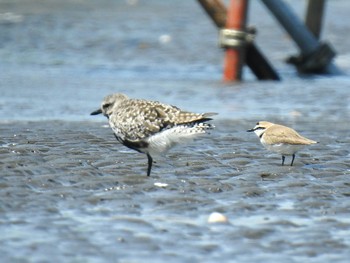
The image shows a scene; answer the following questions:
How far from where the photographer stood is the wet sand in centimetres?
644

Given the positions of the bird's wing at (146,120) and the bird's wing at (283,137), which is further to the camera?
the bird's wing at (283,137)

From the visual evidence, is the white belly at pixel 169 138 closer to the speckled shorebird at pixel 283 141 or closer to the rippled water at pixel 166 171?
the rippled water at pixel 166 171

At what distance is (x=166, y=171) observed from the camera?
364 inches

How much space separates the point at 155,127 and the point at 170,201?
1121 mm

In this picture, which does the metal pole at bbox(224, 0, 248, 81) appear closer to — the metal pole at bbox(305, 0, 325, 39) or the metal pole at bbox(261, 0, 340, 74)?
the metal pole at bbox(261, 0, 340, 74)

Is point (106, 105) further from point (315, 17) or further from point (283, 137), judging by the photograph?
→ point (315, 17)

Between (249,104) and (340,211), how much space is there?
6.80m

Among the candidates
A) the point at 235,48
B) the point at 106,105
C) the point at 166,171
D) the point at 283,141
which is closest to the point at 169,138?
the point at 166,171

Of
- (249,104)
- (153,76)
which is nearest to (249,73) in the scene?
(153,76)

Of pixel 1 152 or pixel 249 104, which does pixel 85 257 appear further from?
pixel 249 104

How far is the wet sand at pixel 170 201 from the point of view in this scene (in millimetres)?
6438

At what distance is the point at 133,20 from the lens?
84.3ft

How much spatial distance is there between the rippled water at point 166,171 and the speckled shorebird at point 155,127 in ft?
0.95

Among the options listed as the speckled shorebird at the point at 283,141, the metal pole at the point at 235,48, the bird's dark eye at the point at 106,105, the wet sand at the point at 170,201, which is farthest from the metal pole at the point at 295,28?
the bird's dark eye at the point at 106,105
